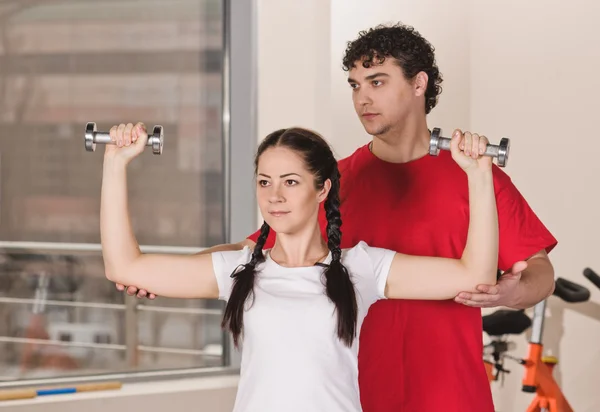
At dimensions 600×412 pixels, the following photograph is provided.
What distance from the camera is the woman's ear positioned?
174 cm

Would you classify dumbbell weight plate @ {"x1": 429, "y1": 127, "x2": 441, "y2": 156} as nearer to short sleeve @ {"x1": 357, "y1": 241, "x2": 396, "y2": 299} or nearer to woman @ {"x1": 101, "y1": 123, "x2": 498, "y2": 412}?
woman @ {"x1": 101, "y1": 123, "x2": 498, "y2": 412}

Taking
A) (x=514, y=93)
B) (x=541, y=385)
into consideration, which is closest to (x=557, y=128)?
(x=514, y=93)

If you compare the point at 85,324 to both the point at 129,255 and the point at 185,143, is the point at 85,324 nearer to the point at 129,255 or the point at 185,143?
the point at 185,143

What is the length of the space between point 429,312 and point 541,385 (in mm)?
1418

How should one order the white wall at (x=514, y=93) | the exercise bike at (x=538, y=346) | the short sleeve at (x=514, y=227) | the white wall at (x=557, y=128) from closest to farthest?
the short sleeve at (x=514, y=227) → the exercise bike at (x=538, y=346) → the white wall at (x=514, y=93) → the white wall at (x=557, y=128)

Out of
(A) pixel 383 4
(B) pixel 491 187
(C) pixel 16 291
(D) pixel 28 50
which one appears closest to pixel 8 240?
(C) pixel 16 291

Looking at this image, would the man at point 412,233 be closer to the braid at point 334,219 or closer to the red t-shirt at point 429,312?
the red t-shirt at point 429,312

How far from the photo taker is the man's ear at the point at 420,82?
2.08 metres

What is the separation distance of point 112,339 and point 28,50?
1.09 metres

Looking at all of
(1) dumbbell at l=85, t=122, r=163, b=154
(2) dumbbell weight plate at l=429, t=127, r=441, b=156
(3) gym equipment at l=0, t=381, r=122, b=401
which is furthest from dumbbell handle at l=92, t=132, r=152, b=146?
(3) gym equipment at l=0, t=381, r=122, b=401

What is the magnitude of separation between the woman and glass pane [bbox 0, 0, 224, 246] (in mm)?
1669

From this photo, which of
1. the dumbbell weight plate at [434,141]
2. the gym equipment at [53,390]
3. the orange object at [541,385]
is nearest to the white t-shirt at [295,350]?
the dumbbell weight plate at [434,141]

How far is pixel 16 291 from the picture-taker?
10.5 ft

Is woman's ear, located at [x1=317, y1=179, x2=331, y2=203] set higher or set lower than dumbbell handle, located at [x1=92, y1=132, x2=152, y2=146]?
lower
